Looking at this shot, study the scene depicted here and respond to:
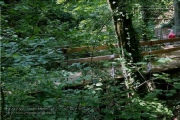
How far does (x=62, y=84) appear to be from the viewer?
3039 millimetres

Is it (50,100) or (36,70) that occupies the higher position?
(36,70)

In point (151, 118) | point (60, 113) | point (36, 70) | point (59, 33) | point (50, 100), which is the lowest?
point (151, 118)

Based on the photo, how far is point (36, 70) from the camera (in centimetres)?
307

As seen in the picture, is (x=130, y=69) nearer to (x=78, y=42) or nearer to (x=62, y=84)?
(x=78, y=42)

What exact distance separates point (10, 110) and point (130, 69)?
2394 millimetres

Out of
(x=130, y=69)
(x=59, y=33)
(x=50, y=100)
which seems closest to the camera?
(x=50, y=100)

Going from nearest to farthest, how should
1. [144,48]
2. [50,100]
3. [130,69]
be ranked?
[50,100] → [130,69] → [144,48]

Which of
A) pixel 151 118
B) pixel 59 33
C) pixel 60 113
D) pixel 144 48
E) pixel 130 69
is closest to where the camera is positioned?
pixel 60 113

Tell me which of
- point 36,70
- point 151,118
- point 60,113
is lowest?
point 151,118

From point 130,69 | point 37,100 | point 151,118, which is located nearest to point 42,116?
point 37,100

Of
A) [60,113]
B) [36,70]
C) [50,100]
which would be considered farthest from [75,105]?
[36,70]

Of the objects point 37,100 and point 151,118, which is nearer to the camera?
point 37,100

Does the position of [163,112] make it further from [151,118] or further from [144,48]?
[144,48]

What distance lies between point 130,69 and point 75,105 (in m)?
1.76
